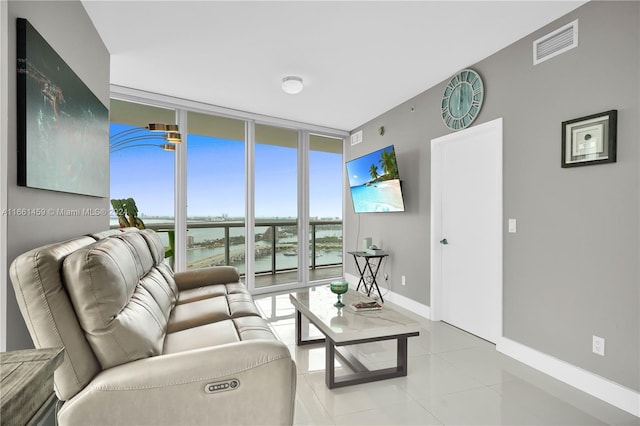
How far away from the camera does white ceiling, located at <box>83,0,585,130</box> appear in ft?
7.69

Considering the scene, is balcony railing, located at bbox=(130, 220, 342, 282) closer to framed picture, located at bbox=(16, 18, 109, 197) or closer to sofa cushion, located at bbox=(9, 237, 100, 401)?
framed picture, located at bbox=(16, 18, 109, 197)

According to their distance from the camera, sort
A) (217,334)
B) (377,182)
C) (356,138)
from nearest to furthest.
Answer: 1. (217,334)
2. (377,182)
3. (356,138)

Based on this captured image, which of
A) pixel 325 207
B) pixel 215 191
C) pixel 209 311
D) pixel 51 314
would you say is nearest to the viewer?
pixel 51 314

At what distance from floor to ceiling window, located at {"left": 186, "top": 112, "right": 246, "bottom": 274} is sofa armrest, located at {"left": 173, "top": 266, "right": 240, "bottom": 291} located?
1.28m

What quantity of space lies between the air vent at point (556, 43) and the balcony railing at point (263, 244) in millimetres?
3653

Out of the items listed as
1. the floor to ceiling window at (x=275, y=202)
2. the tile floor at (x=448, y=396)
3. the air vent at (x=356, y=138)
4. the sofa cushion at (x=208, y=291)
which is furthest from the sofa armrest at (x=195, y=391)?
the air vent at (x=356, y=138)

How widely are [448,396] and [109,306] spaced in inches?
81.0

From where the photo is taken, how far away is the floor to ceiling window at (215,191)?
432cm

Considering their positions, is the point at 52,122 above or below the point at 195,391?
above

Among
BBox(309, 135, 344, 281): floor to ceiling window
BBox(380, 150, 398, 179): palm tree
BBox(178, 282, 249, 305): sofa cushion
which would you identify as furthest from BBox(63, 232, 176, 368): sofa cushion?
BBox(309, 135, 344, 281): floor to ceiling window

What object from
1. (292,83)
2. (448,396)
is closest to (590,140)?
(448,396)

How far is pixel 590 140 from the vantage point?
2.22 metres

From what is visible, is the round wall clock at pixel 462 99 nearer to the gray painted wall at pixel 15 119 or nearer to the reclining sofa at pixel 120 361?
the reclining sofa at pixel 120 361

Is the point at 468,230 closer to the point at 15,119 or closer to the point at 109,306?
the point at 109,306
